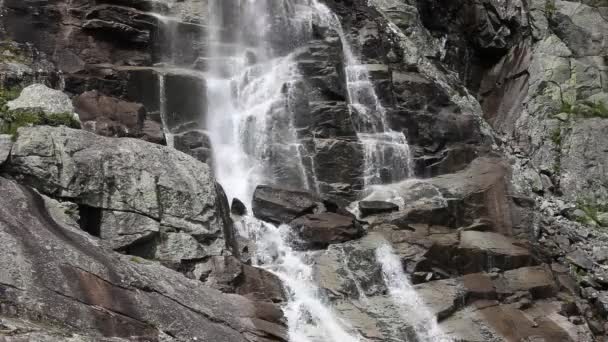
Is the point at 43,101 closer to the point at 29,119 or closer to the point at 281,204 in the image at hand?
the point at 29,119

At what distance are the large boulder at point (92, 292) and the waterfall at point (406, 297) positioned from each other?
442 centimetres

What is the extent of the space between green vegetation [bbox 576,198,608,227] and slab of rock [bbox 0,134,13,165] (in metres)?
21.4

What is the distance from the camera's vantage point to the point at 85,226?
15.0 meters

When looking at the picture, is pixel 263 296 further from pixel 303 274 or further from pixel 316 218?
pixel 316 218

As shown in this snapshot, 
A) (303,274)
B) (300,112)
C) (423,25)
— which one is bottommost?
(303,274)

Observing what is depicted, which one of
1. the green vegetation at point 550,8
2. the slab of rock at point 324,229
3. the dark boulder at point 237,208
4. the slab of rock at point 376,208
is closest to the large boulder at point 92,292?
the slab of rock at point 324,229

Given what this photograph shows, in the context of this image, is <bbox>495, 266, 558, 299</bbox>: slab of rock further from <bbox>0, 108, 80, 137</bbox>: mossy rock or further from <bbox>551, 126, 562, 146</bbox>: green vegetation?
<bbox>0, 108, 80, 137</bbox>: mossy rock

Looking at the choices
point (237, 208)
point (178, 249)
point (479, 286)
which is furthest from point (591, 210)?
point (178, 249)

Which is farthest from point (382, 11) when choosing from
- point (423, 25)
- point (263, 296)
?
point (263, 296)

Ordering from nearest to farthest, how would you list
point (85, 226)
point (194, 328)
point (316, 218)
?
1. point (194, 328)
2. point (85, 226)
3. point (316, 218)

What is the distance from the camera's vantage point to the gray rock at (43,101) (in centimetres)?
1689

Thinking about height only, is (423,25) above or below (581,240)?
above

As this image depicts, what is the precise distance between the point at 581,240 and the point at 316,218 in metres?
11.1

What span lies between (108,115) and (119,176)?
5479 millimetres
